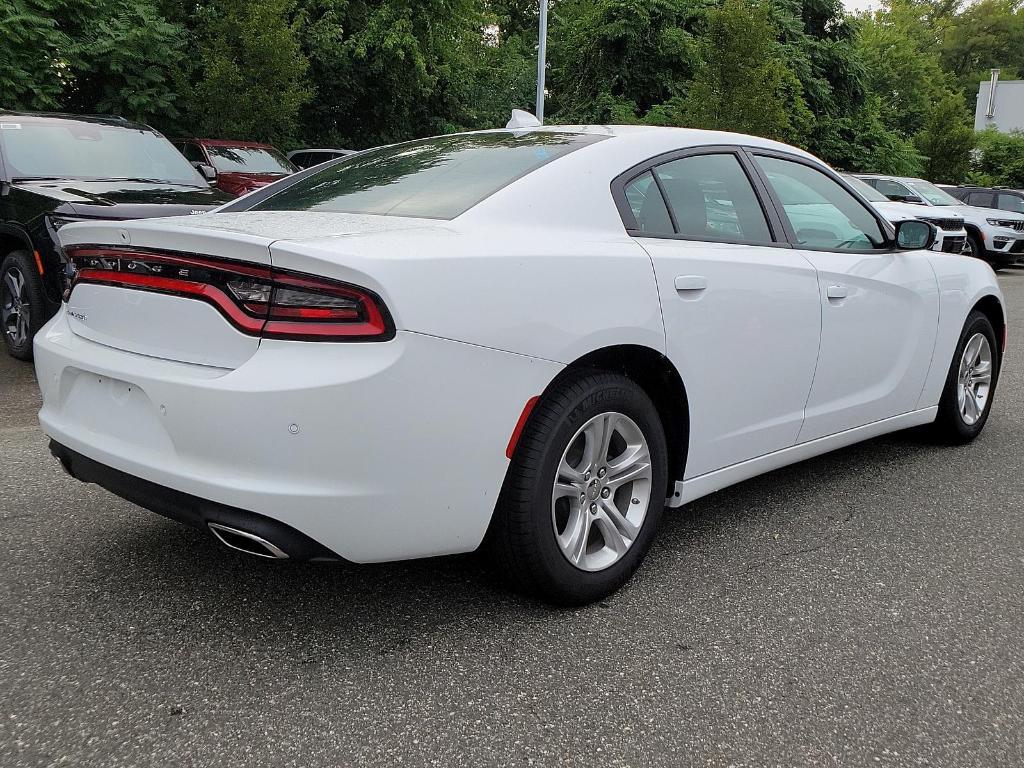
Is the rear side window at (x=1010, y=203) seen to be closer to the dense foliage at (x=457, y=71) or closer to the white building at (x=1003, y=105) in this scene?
the dense foliage at (x=457, y=71)

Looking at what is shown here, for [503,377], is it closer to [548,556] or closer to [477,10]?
[548,556]

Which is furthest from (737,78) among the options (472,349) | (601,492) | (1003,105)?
(1003,105)

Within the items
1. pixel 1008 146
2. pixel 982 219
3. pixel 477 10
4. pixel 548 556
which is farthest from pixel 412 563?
pixel 1008 146

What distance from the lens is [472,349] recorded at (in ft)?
7.97

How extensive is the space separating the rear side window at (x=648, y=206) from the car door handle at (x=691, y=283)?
7.3 inches

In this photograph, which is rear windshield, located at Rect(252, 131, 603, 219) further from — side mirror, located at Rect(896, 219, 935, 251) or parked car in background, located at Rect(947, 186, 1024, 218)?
parked car in background, located at Rect(947, 186, 1024, 218)

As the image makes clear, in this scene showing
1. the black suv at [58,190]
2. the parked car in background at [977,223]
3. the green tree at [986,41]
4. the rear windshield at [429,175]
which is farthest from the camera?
the green tree at [986,41]

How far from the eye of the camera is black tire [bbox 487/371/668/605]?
8.61ft

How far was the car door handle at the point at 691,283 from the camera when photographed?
3041 millimetres

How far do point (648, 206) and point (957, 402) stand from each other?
2485 millimetres

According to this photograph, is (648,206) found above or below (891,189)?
above

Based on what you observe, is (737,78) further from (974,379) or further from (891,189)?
(974,379)

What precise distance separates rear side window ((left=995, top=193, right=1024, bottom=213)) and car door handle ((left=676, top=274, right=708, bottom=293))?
19.0 m

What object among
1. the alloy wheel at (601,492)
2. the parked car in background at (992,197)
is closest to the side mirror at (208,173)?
the alloy wheel at (601,492)
